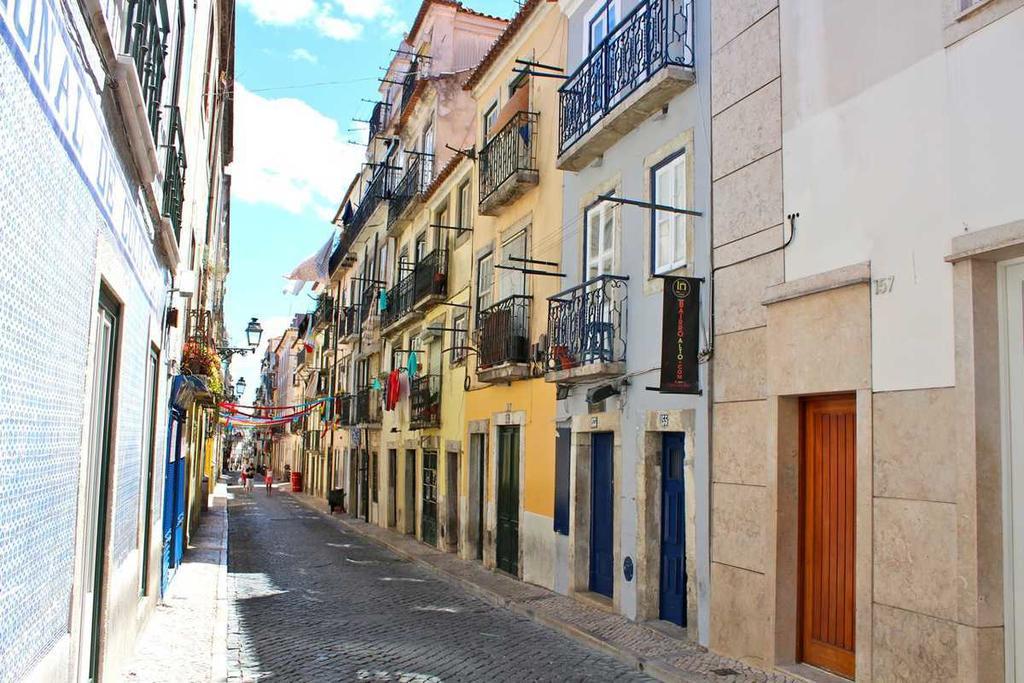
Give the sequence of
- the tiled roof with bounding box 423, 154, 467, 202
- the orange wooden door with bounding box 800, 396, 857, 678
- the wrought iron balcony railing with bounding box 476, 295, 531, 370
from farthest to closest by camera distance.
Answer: the tiled roof with bounding box 423, 154, 467, 202 < the wrought iron balcony railing with bounding box 476, 295, 531, 370 < the orange wooden door with bounding box 800, 396, 857, 678

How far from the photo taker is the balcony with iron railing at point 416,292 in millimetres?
19516

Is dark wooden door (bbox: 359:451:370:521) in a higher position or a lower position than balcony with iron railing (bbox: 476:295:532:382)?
lower

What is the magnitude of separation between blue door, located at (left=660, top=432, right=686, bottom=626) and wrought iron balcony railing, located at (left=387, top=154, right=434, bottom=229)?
43.2 ft

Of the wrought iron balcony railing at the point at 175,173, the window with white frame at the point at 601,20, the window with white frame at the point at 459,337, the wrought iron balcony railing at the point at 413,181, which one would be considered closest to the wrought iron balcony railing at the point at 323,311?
the wrought iron balcony railing at the point at 413,181

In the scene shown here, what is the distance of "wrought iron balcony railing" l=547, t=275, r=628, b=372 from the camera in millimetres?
11094

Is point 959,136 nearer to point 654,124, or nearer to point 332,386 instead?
point 654,124

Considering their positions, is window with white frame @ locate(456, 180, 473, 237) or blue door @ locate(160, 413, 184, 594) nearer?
blue door @ locate(160, 413, 184, 594)

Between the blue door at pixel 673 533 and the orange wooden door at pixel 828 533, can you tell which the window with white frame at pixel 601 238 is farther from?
the orange wooden door at pixel 828 533

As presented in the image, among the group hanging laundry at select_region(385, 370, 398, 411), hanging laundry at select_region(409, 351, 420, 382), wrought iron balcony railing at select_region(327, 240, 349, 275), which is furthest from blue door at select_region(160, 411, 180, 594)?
wrought iron balcony railing at select_region(327, 240, 349, 275)

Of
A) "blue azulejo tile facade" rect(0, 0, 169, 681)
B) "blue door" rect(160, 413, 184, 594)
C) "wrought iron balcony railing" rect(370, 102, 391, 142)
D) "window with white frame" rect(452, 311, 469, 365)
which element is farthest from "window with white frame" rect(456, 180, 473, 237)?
"blue azulejo tile facade" rect(0, 0, 169, 681)

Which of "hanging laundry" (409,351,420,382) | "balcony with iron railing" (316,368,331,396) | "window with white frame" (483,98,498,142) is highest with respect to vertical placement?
"window with white frame" (483,98,498,142)

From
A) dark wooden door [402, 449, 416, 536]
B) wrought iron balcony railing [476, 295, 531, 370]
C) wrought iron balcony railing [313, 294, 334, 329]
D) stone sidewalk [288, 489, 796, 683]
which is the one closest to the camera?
stone sidewalk [288, 489, 796, 683]

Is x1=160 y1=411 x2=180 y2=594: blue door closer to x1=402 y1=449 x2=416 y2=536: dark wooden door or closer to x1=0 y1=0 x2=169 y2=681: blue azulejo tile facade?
x1=0 y1=0 x2=169 y2=681: blue azulejo tile facade

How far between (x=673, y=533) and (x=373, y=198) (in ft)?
64.1
